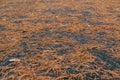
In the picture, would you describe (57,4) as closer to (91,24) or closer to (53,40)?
(91,24)

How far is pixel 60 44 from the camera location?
12.0 ft

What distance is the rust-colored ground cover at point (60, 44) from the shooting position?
110 inches

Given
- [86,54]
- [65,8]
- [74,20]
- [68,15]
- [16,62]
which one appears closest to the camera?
[16,62]

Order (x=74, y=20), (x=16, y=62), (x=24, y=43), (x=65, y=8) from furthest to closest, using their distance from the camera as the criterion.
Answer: (x=65, y=8) < (x=74, y=20) < (x=24, y=43) < (x=16, y=62)

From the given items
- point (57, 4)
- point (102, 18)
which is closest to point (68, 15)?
point (102, 18)

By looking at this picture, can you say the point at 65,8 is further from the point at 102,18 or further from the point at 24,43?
the point at 24,43

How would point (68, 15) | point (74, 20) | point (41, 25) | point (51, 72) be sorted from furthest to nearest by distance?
point (68, 15), point (74, 20), point (41, 25), point (51, 72)

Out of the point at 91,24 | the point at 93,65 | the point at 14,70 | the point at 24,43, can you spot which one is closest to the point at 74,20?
the point at 91,24

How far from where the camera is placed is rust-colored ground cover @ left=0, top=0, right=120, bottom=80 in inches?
110

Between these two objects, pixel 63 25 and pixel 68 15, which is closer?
pixel 63 25

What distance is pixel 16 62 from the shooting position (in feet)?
9.96

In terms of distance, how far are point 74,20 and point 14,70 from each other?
8.40 feet

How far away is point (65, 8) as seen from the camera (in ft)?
21.1

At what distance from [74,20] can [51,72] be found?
2457mm
